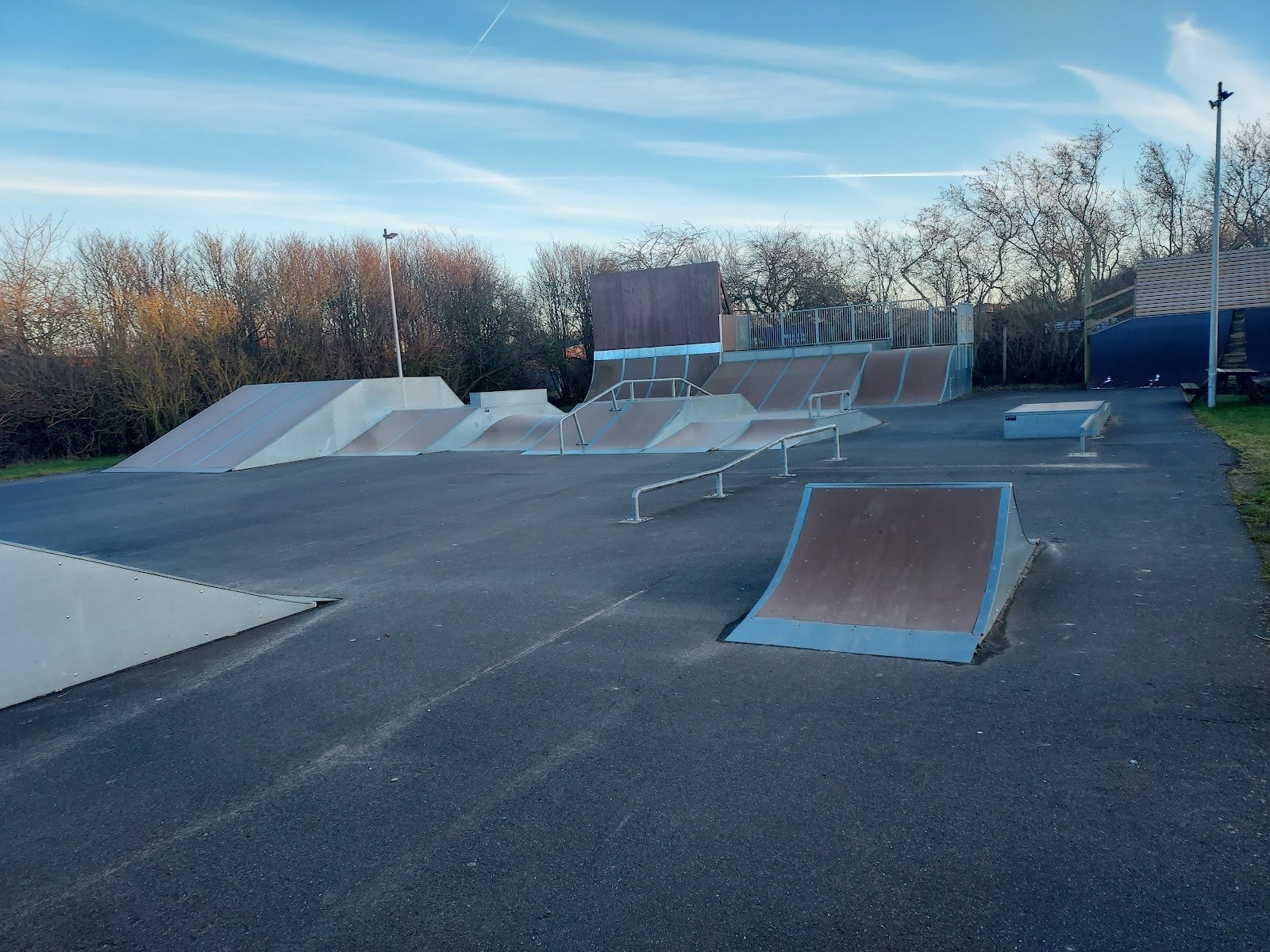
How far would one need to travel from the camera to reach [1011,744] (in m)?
3.34

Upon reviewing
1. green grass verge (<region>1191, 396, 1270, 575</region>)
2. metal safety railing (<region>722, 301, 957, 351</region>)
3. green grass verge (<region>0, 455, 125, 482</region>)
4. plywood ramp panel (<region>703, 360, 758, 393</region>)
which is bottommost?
green grass verge (<region>1191, 396, 1270, 575</region>)

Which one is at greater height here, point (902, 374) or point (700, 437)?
point (902, 374)

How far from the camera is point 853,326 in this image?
28875mm

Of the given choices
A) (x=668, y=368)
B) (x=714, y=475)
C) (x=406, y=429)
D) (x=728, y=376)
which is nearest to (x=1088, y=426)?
(x=714, y=475)

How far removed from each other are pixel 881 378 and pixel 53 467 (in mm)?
22603

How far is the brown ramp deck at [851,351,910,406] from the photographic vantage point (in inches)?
968

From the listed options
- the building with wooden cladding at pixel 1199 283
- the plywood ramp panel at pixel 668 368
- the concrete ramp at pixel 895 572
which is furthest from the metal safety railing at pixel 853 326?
the concrete ramp at pixel 895 572

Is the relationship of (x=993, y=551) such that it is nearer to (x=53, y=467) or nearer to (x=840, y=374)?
(x=840, y=374)

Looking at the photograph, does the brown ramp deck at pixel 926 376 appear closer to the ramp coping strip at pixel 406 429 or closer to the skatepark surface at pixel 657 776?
the ramp coping strip at pixel 406 429

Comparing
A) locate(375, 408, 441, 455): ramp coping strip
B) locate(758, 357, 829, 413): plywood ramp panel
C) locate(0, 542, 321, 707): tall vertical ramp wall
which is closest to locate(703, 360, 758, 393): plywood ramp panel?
locate(758, 357, 829, 413): plywood ramp panel

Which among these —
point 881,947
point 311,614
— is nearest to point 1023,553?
point 881,947

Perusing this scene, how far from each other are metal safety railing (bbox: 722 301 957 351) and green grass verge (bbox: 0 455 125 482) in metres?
19.2

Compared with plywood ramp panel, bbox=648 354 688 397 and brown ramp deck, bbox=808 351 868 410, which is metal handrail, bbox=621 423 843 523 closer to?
brown ramp deck, bbox=808 351 868 410

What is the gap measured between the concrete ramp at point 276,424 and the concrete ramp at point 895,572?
48.4 ft
